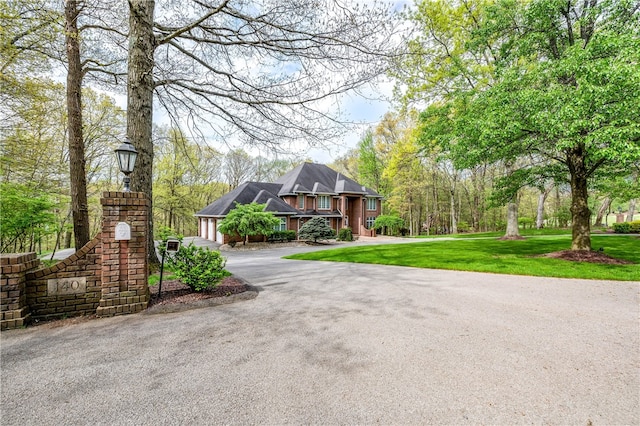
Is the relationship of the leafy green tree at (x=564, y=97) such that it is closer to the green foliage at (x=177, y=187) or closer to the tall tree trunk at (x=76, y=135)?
the tall tree trunk at (x=76, y=135)

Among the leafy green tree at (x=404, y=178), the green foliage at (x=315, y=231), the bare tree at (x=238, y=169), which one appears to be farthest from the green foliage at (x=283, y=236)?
the bare tree at (x=238, y=169)

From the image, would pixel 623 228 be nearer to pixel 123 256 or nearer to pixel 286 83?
pixel 286 83

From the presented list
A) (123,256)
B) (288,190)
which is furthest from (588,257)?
(288,190)

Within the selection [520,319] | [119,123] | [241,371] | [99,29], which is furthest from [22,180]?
[520,319]

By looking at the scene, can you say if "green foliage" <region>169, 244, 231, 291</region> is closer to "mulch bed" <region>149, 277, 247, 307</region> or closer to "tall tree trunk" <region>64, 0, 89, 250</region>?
"mulch bed" <region>149, 277, 247, 307</region>

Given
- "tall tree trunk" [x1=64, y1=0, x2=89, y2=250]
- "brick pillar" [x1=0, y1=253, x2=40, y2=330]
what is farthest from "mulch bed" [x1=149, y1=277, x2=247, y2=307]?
"tall tree trunk" [x1=64, y1=0, x2=89, y2=250]

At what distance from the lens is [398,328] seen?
13.0ft

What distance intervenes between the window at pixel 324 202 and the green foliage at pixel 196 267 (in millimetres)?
21503

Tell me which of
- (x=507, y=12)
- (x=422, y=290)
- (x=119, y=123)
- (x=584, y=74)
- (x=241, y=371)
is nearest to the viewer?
(x=241, y=371)

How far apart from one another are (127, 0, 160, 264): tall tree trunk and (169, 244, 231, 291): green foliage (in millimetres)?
2287

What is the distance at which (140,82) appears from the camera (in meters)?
5.91

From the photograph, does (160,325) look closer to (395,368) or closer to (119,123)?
(395,368)

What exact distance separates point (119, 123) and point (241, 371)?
65.6 ft

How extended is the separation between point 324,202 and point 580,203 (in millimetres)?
19537
